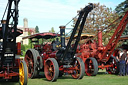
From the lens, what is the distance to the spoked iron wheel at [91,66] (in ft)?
37.8

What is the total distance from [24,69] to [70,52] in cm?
338

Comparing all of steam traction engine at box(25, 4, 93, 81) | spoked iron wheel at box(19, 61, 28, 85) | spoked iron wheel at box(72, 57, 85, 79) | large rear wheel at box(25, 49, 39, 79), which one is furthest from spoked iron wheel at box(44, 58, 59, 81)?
spoked iron wheel at box(19, 61, 28, 85)

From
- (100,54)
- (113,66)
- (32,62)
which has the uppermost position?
(100,54)

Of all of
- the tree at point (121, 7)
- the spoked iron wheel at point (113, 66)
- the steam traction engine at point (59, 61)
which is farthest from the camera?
the tree at point (121, 7)


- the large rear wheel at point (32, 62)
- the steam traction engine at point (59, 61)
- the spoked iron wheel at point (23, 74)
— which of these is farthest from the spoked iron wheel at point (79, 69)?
the spoked iron wheel at point (23, 74)

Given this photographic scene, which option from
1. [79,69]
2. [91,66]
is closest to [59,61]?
[79,69]

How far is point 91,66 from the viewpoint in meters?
12.1

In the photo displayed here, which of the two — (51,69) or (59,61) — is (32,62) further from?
(51,69)

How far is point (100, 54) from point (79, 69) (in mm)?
2671

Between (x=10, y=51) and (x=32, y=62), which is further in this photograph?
(x=32, y=62)

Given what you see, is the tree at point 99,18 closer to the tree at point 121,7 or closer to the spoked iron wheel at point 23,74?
the tree at point 121,7

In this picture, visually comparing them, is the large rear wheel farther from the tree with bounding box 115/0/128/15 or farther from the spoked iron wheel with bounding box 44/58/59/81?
the tree with bounding box 115/0/128/15

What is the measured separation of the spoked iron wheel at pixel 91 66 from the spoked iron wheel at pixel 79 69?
118cm

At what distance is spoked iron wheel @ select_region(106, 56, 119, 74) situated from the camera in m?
12.5
